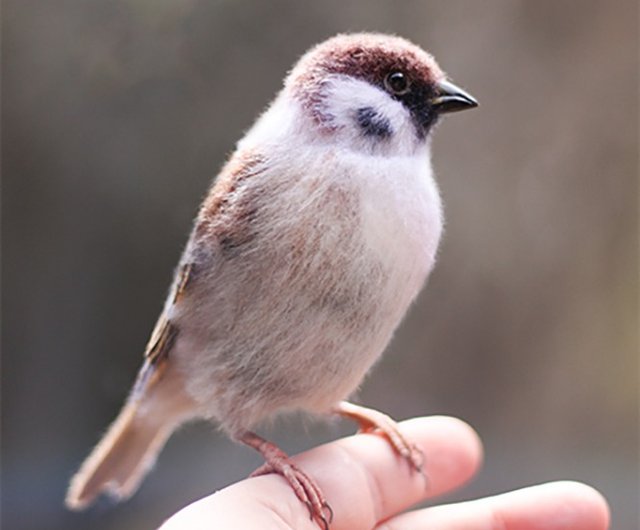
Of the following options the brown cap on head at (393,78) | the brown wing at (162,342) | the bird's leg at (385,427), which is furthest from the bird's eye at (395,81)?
the bird's leg at (385,427)

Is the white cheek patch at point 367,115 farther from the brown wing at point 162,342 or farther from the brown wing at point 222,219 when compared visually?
the brown wing at point 162,342

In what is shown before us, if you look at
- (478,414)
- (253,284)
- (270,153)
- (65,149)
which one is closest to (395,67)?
(270,153)

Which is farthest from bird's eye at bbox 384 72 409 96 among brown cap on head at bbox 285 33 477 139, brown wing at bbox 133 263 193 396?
brown wing at bbox 133 263 193 396

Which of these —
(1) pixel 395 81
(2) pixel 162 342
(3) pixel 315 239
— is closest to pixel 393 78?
(1) pixel 395 81

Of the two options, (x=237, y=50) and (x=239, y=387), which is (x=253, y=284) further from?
(x=237, y=50)

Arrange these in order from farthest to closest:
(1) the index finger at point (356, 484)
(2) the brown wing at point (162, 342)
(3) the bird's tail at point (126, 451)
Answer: (3) the bird's tail at point (126, 451) → (2) the brown wing at point (162, 342) → (1) the index finger at point (356, 484)

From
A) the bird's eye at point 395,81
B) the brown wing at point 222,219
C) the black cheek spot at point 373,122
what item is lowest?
the brown wing at point 222,219

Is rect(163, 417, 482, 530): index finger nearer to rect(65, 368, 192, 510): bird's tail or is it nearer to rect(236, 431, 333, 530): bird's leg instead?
rect(236, 431, 333, 530): bird's leg
